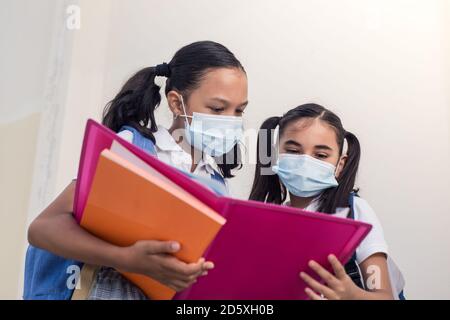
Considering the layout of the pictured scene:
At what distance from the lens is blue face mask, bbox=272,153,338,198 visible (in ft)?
3.11

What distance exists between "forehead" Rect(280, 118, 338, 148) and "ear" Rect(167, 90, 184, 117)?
225mm

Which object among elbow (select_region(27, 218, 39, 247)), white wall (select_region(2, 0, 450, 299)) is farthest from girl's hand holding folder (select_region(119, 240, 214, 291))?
white wall (select_region(2, 0, 450, 299))

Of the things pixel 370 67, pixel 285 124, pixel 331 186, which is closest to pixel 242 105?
pixel 285 124

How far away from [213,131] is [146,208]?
0.45 meters

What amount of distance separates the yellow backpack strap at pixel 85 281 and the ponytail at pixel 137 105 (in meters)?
0.28

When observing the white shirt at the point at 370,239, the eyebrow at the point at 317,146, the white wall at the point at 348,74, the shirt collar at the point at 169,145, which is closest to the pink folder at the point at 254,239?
the white shirt at the point at 370,239

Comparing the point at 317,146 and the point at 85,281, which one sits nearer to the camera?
the point at 85,281

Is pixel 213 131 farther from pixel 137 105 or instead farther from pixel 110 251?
pixel 110 251

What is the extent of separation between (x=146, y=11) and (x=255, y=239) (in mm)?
1166

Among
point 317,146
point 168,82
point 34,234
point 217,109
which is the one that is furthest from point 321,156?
point 34,234

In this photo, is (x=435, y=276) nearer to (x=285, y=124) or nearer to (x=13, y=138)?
(x=285, y=124)

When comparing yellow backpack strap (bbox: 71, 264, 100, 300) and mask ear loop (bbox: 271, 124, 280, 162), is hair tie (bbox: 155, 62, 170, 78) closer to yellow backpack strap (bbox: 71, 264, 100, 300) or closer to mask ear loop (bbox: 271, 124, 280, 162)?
mask ear loop (bbox: 271, 124, 280, 162)

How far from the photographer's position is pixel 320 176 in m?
0.95

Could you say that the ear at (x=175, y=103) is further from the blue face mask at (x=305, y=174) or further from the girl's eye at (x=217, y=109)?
the blue face mask at (x=305, y=174)
